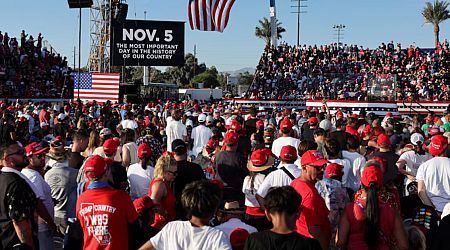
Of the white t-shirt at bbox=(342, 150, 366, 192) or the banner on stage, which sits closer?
the white t-shirt at bbox=(342, 150, 366, 192)

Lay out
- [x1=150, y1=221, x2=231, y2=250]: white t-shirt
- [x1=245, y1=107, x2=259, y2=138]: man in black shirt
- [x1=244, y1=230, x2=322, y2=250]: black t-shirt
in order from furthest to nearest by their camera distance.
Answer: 1. [x1=245, y1=107, x2=259, y2=138]: man in black shirt
2. [x1=150, y1=221, x2=231, y2=250]: white t-shirt
3. [x1=244, y1=230, x2=322, y2=250]: black t-shirt

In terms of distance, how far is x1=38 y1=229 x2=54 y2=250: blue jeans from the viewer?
5.52 meters

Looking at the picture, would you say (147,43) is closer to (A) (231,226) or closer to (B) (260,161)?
(B) (260,161)

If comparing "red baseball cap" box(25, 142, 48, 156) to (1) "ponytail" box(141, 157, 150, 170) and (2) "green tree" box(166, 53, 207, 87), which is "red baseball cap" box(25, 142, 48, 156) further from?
(2) "green tree" box(166, 53, 207, 87)

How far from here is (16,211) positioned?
4.46 m

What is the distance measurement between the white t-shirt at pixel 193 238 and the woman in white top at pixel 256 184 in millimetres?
2339

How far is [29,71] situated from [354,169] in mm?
32326

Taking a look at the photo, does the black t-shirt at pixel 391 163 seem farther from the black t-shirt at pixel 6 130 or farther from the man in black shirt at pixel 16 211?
the black t-shirt at pixel 6 130

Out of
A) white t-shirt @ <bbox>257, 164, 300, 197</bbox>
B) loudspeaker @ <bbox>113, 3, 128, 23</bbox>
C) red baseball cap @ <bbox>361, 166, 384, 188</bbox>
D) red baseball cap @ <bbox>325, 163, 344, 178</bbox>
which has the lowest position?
white t-shirt @ <bbox>257, 164, 300, 197</bbox>

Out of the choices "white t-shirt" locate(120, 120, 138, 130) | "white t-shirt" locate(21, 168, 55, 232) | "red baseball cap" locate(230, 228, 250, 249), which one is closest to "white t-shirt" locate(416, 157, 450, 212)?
"red baseball cap" locate(230, 228, 250, 249)

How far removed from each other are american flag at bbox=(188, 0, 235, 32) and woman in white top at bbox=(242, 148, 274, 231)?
26726mm

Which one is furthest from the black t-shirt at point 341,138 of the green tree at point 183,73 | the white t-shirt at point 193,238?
the green tree at point 183,73

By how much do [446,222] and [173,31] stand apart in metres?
31.5

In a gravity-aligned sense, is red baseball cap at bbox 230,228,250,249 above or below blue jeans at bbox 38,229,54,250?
above
